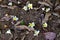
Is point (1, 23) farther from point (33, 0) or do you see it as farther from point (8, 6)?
point (33, 0)

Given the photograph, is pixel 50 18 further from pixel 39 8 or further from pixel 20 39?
pixel 20 39

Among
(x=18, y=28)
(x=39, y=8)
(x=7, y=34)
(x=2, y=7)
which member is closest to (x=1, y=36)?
(x=7, y=34)

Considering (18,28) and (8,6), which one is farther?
(8,6)

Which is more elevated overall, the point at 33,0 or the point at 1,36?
the point at 33,0

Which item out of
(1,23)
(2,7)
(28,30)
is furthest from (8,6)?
(28,30)

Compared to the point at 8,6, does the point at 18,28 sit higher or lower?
lower

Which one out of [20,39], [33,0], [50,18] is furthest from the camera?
[33,0]

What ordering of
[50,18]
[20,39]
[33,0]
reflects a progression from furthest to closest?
[33,0] < [50,18] < [20,39]

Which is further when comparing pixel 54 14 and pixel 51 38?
pixel 54 14
